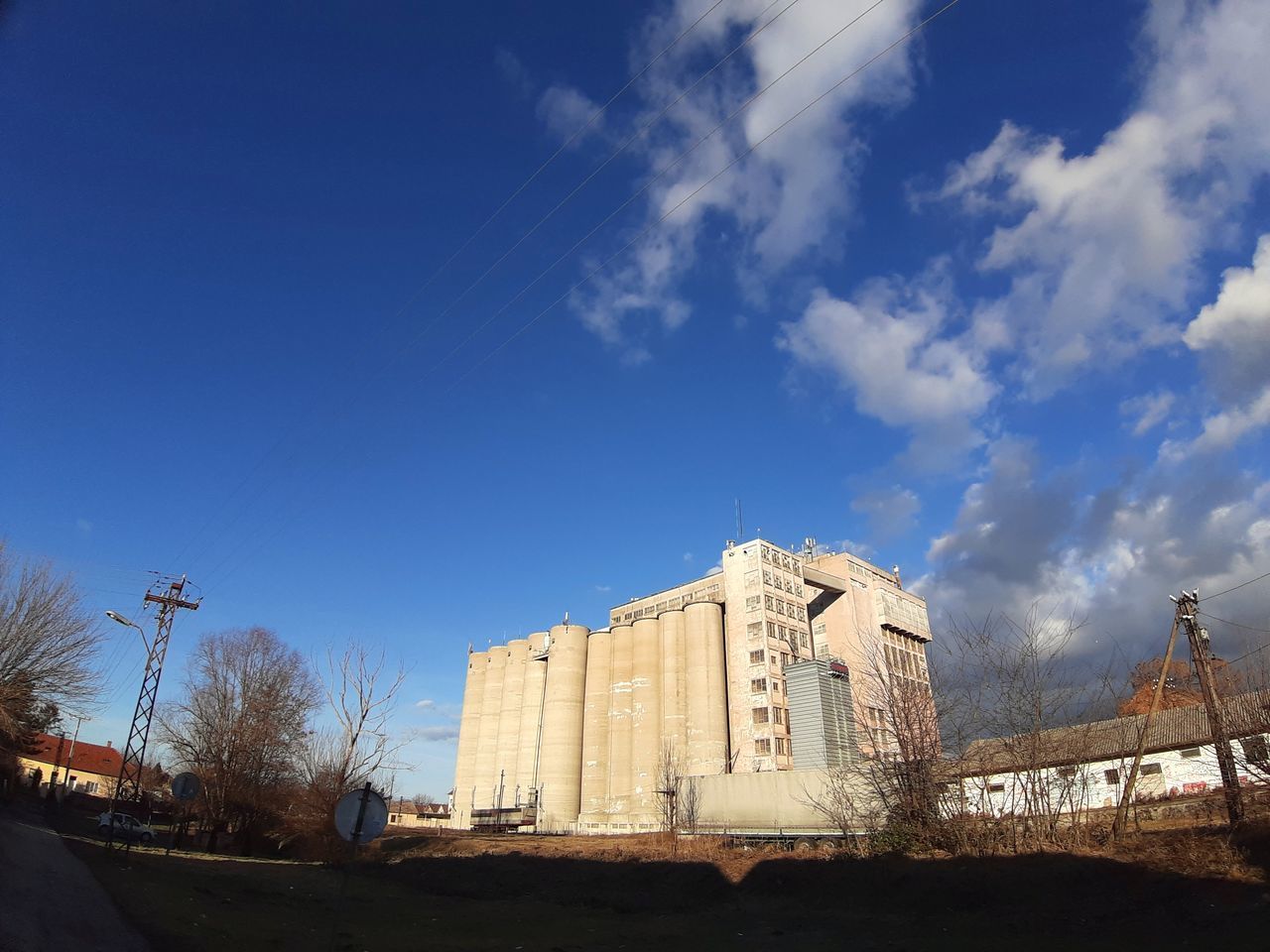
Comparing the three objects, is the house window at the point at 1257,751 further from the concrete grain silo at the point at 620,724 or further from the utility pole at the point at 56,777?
the utility pole at the point at 56,777

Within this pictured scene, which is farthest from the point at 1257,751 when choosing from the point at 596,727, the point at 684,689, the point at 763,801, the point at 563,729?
the point at 563,729

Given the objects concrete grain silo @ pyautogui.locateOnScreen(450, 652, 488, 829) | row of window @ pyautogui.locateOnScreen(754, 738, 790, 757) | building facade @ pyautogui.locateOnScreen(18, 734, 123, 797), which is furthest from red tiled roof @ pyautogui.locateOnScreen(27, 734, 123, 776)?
row of window @ pyautogui.locateOnScreen(754, 738, 790, 757)

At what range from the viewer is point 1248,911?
11.7m

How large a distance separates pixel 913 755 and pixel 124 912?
18148mm

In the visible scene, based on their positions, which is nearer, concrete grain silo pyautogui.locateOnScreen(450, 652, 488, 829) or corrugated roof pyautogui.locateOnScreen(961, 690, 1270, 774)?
corrugated roof pyautogui.locateOnScreen(961, 690, 1270, 774)

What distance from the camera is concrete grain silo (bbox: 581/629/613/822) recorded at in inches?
2687

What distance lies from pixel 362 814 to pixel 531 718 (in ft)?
240

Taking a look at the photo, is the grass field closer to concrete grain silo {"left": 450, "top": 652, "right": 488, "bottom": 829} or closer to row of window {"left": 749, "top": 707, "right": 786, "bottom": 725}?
row of window {"left": 749, "top": 707, "right": 786, "bottom": 725}

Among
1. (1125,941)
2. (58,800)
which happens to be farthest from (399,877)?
(58,800)

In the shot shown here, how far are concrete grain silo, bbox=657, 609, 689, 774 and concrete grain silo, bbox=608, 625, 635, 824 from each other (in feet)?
16.4

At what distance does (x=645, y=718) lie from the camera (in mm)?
66750

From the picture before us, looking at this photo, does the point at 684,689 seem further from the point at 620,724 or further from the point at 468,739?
the point at 468,739

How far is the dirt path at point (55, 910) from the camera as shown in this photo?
9508 mm

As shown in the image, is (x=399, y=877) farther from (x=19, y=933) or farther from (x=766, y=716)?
(x=766, y=716)
